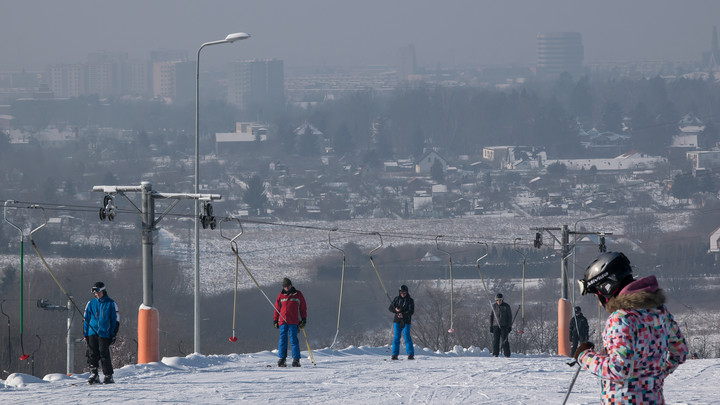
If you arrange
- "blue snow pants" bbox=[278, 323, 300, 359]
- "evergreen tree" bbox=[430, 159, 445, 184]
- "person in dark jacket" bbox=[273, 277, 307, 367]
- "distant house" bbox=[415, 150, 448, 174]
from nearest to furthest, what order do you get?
"person in dark jacket" bbox=[273, 277, 307, 367] → "blue snow pants" bbox=[278, 323, 300, 359] → "evergreen tree" bbox=[430, 159, 445, 184] → "distant house" bbox=[415, 150, 448, 174]

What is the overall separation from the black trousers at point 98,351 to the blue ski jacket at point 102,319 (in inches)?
2.3

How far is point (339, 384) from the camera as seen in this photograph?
13.2 m

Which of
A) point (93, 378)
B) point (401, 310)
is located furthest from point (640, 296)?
point (401, 310)

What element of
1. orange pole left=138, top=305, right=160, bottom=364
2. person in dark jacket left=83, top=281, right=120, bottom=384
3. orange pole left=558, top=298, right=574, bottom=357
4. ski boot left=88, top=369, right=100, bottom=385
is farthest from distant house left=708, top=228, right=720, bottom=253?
person in dark jacket left=83, top=281, right=120, bottom=384

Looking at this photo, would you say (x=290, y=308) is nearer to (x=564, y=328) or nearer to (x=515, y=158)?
(x=564, y=328)

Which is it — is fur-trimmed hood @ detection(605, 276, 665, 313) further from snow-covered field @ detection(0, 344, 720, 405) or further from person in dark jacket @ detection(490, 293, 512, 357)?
person in dark jacket @ detection(490, 293, 512, 357)

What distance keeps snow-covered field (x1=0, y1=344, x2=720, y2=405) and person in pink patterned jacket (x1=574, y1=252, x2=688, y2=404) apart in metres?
5.39

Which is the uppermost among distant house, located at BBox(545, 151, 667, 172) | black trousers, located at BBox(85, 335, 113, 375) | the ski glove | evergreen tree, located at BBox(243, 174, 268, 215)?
distant house, located at BBox(545, 151, 667, 172)

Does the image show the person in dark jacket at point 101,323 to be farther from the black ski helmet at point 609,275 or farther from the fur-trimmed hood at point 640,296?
the fur-trimmed hood at point 640,296

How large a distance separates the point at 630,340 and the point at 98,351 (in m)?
7.47

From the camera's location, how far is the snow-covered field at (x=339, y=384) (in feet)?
38.9

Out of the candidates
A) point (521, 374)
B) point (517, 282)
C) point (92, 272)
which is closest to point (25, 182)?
point (92, 272)

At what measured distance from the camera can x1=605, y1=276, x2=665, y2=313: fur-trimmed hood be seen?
623 cm

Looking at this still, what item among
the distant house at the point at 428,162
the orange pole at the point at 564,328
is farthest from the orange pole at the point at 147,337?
the distant house at the point at 428,162
